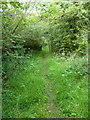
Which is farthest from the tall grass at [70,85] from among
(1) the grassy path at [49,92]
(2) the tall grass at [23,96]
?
(2) the tall grass at [23,96]

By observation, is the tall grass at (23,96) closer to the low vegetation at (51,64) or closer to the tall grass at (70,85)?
the low vegetation at (51,64)

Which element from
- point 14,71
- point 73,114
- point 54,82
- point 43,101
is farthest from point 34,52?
point 73,114

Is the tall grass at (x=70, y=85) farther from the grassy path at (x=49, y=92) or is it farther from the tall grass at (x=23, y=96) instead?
the tall grass at (x=23, y=96)

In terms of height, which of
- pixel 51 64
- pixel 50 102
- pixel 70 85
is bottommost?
pixel 50 102

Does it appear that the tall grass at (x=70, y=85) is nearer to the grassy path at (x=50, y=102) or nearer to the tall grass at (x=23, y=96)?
the grassy path at (x=50, y=102)

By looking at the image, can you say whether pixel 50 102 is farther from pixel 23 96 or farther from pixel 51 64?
pixel 51 64

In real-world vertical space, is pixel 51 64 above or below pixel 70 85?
above

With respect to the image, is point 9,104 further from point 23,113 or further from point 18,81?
point 18,81

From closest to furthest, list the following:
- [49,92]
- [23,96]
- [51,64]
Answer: [23,96], [49,92], [51,64]

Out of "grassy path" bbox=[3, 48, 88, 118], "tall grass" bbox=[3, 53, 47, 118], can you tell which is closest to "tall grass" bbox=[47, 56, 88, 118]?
"grassy path" bbox=[3, 48, 88, 118]

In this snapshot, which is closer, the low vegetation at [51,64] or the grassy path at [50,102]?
the grassy path at [50,102]

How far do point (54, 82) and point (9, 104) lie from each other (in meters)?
1.06

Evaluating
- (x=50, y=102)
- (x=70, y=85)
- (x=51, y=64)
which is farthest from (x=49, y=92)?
(x=51, y=64)

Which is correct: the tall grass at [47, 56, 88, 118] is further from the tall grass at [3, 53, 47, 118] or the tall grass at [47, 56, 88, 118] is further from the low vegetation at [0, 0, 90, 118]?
the tall grass at [3, 53, 47, 118]
